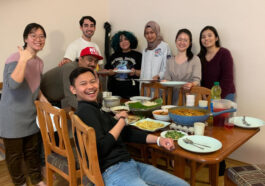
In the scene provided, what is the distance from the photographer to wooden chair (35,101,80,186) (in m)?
1.53

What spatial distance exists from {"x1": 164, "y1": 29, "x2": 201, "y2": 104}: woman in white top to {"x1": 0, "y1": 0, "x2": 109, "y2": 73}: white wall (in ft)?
5.12

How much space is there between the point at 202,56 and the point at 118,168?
177cm

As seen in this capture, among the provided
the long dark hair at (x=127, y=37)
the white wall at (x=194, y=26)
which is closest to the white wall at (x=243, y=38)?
the white wall at (x=194, y=26)

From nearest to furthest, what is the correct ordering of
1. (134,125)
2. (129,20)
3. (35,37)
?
(134,125)
(35,37)
(129,20)

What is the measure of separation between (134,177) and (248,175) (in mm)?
724

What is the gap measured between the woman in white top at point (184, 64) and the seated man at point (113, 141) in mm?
1126

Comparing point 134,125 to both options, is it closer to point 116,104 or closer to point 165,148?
point 165,148

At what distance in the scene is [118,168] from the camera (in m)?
1.29

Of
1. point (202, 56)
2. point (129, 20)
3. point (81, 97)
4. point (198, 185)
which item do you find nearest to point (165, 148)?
point (81, 97)

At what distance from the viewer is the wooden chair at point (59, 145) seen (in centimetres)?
153

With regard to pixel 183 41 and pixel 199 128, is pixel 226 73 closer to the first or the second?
pixel 183 41

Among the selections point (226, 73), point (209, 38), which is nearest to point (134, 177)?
point (226, 73)

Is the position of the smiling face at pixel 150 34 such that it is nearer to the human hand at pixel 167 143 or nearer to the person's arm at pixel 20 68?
the person's arm at pixel 20 68

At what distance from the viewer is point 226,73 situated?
2.43 m
